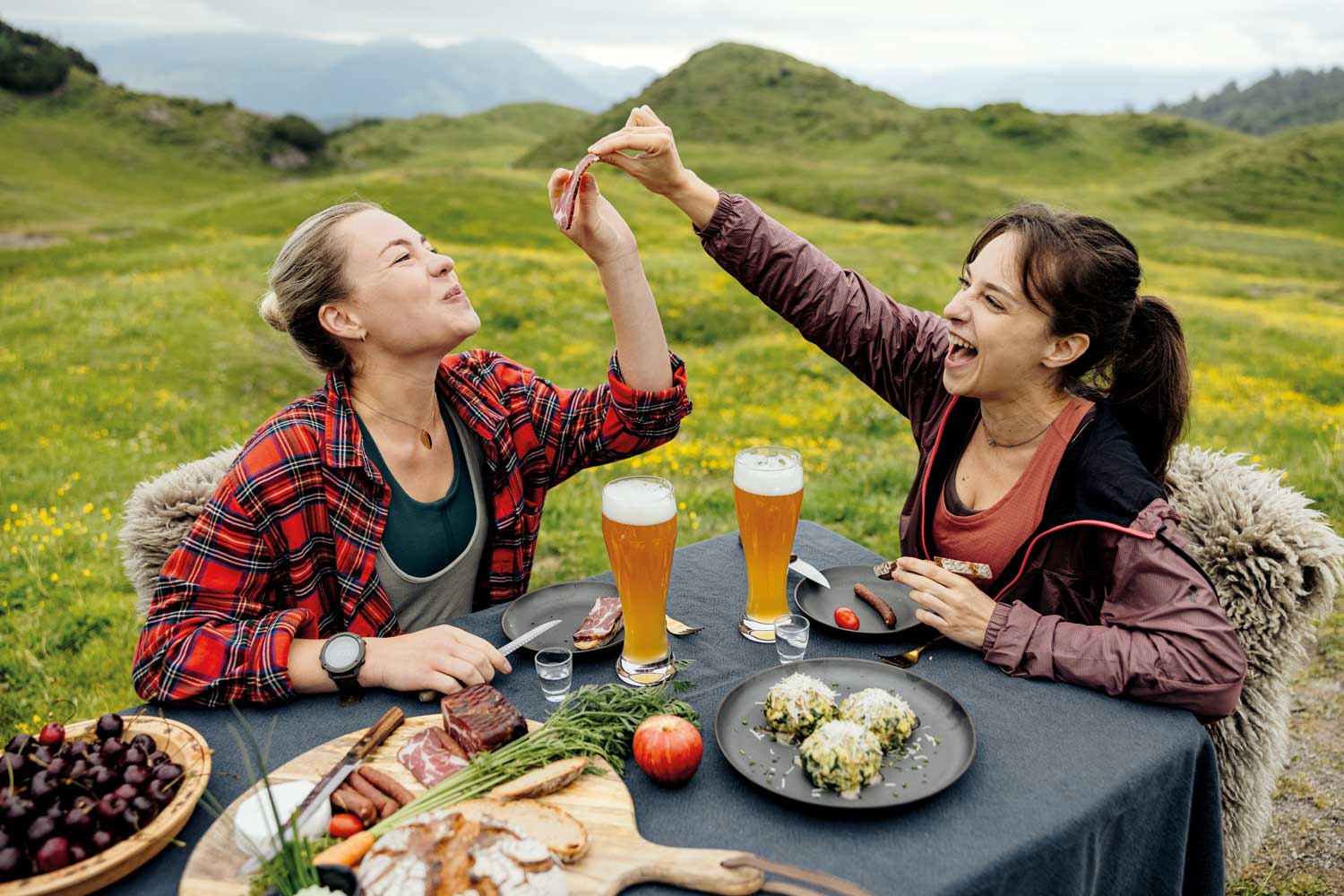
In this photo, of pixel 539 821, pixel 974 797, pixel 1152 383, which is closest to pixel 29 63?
pixel 1152 383

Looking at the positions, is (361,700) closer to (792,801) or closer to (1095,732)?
(792,801)

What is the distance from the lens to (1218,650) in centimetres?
228

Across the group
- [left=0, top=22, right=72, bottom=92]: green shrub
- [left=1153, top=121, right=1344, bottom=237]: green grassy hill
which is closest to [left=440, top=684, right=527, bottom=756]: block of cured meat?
[left=1153, top=121, right=1344, bottom=237]: green grassy hill

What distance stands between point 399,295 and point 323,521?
786 mm

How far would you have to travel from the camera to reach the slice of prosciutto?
259 cm

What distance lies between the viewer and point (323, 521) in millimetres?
2797

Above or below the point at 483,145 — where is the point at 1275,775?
below

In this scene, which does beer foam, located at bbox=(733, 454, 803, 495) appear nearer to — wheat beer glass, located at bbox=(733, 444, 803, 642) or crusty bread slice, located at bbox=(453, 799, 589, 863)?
wheat beer glass, located at bbox=(733, 444, 803, 642)

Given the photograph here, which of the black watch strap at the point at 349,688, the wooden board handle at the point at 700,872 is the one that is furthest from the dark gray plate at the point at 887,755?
the black watch strap at the point at 349,688

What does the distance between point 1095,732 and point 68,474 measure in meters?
8.85

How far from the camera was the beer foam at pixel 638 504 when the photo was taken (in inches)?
90.4

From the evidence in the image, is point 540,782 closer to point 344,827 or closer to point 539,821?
point 539,821

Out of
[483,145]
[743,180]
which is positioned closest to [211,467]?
[743,180]

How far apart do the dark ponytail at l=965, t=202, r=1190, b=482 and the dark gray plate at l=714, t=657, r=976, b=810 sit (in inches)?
51.4
